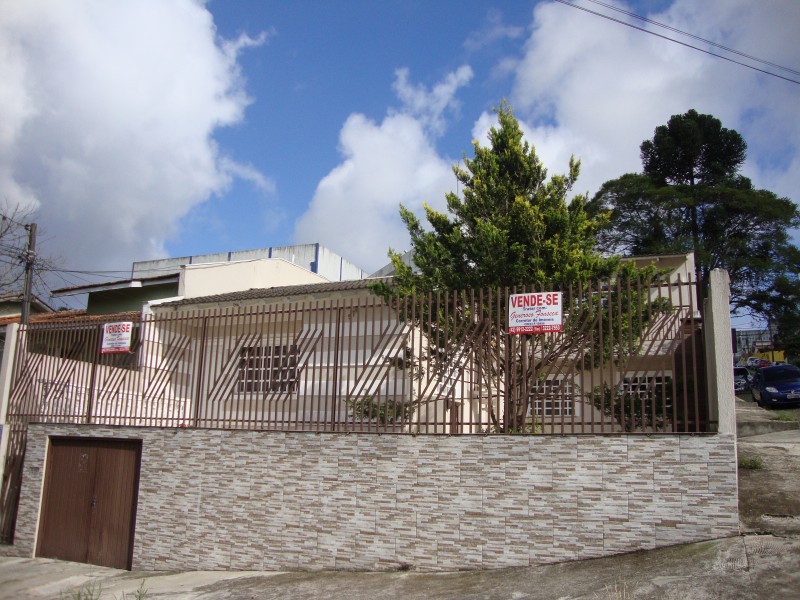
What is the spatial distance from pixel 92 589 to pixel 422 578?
15.4 ft

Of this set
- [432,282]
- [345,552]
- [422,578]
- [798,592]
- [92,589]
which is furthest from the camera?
[432,282]

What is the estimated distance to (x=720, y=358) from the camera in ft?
23.0

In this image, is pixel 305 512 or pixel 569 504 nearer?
pixel 569 504

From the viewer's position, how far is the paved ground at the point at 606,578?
5895 millimetres

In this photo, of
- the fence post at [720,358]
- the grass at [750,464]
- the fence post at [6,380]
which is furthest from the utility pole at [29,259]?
the grass at [750,464]

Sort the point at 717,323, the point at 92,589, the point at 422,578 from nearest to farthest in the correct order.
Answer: the point at 717,323 < the point at 422,578 < the point at 92,589

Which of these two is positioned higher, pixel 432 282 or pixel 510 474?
pixel 432 282

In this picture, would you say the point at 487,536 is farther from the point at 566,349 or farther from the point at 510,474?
the point at 566,349

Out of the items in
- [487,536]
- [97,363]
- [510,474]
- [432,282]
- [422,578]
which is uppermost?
[432,282]

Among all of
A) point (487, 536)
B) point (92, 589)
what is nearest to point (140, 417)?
point (92, 589)

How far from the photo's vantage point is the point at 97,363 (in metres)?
11.9

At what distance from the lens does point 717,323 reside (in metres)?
7.15

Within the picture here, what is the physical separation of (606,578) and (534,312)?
3.04 meters

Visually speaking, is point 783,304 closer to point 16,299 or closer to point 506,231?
point 506,231
